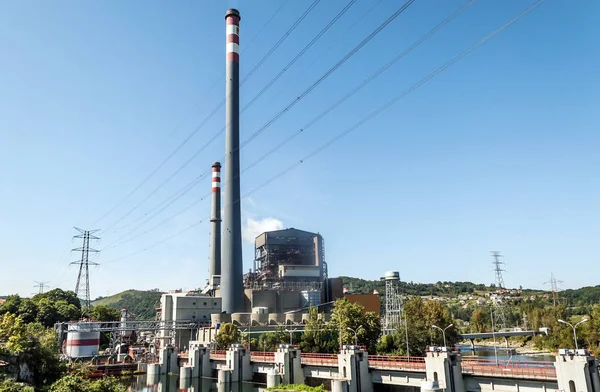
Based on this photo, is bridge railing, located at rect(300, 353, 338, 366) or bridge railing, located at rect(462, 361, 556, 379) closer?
bridge railing, located at rect(462, 361, 556, 379)

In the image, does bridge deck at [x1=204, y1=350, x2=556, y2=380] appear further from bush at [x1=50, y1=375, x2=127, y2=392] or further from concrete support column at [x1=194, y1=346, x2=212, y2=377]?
bush at [x1=50, y1=375, x2=127, y2=392]

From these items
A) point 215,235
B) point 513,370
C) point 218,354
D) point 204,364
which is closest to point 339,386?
point 513,370

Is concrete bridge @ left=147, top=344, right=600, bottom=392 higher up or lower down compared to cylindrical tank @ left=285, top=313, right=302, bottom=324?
lower down

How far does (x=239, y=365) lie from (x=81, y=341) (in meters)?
34.0

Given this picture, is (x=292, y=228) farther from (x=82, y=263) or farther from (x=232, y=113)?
(x=82, y=263)

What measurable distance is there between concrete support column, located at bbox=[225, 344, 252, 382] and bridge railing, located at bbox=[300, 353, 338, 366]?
9632mm

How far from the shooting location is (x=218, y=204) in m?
121

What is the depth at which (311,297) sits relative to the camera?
11000 centimetres

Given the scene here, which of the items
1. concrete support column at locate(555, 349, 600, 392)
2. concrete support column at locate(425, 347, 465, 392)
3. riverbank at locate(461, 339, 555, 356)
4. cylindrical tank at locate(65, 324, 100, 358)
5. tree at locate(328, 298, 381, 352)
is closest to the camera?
concrete support column at locate(555, 349, 600, 392)

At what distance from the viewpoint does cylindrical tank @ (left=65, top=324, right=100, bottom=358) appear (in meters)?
76.8

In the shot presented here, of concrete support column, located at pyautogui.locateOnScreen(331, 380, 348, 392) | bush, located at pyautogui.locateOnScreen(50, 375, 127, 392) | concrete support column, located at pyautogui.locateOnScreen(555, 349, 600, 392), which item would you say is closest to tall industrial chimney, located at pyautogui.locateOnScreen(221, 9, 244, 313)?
concrete support column, located at pyautogui.locateOnScreen(331, 380, 348, 392)

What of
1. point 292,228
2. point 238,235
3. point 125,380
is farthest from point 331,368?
point 292,228

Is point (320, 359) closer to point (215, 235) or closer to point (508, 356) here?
point (508, 356)

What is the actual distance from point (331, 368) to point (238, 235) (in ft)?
163
